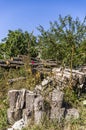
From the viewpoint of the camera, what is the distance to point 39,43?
20.6m

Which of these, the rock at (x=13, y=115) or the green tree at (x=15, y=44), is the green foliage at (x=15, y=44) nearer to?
the green tree at (x=15, y=44)

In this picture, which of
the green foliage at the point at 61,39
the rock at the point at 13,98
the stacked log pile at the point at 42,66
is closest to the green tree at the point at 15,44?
the green foliage at the point at 61,39

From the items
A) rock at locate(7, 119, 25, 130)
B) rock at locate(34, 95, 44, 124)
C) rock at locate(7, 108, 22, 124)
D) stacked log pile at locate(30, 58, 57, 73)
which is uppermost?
stacked log pile at locate(30, 58, 57, 73)

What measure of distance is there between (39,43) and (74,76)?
45.2ft

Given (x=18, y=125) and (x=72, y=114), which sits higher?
(x=72, y=114)

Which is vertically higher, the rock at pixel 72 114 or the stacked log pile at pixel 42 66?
the stacked log pile at pixel 42 66

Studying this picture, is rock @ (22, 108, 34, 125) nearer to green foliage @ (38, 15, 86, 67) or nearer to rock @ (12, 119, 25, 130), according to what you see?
rock @ (12, 119, 25, 130)

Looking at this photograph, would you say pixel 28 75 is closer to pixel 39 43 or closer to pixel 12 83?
pixel 12 83

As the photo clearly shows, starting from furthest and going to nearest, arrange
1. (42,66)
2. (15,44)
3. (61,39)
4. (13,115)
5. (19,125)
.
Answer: (15,44) < (61,39) < (42,66) < (13,115) < (19,125)

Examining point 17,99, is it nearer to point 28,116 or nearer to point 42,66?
point 28,116

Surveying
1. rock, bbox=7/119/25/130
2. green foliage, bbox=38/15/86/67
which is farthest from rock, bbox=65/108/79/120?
green foliage, bbox=38/15/86/67

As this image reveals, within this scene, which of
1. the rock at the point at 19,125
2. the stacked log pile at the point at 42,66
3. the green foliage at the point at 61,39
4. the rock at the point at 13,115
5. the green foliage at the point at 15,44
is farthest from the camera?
the green foliage at the point at 15,44

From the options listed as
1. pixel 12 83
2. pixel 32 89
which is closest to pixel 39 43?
pixel 12 83

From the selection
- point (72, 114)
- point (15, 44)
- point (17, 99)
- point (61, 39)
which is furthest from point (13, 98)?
point (15, 44)
